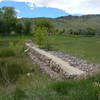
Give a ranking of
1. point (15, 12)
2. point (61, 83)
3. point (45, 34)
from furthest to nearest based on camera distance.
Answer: point (15, 12)
point (45, 34)
point (61, 83)

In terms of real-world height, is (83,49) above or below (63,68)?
below

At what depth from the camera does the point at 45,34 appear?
35.3 m

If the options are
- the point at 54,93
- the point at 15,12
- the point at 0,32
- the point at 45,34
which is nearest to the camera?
the point at 54,93

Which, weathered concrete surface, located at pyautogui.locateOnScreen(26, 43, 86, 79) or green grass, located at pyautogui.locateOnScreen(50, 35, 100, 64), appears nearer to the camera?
weathered concrete surface, located at pyautogui.locateOnScreen(26, 43, 86, 79)

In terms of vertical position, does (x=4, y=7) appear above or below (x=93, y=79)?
above

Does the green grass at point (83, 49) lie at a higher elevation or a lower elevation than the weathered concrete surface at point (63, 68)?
lower

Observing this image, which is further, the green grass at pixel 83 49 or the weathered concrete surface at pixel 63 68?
the green grass at pixel 83 49

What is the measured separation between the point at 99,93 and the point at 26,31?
72.0 metres

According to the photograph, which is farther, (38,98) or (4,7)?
(4,7)

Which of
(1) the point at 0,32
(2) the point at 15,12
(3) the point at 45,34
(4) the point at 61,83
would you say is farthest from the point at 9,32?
(4) the point at 61,83

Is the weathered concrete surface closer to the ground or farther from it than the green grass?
farther from it

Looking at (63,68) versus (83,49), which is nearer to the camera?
(63,68)

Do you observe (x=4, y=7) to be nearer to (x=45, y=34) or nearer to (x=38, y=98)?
(x=45, y=34)

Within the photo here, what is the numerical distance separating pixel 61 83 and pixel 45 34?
2998 centimetres
